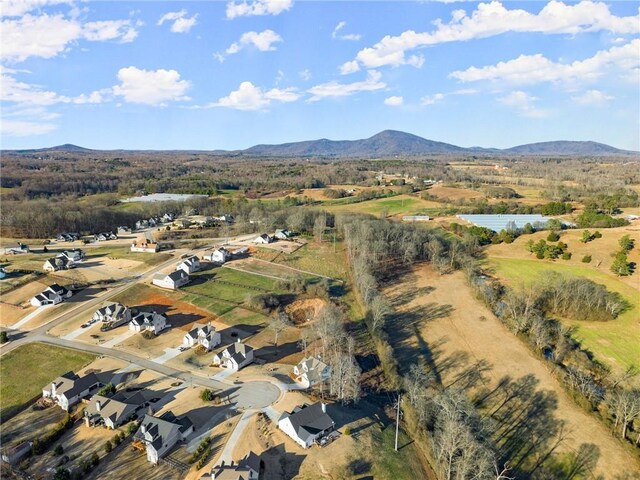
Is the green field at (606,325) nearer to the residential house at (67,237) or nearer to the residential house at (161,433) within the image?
the residential house at (161,433)

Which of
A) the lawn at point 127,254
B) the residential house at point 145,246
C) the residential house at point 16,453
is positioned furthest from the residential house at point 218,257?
the residential house at point 16,453

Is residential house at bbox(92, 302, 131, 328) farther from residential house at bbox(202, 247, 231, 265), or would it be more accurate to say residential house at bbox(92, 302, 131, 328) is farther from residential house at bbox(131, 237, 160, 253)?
residential house at bbox(131, 237, 160, 253)

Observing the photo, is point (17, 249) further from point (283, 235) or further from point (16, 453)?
point (16, 453)

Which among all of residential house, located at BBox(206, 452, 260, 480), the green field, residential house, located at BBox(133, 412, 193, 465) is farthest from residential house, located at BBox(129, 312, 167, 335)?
the green field

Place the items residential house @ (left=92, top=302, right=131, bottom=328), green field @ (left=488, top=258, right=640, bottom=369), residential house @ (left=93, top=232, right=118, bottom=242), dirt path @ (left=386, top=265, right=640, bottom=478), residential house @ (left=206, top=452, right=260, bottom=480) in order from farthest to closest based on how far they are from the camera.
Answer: residential house @ (left=93, top=232, right=118, bottom=242) < residential house @ (left=92, top=302, right=131, bottom=328) < green field @ (left=488, top=258, right=640, bottom=369) < dirt path @ (left=386, top=265, right=640, bottom=478) < residential house @ (left=206, top=452, right=260, bottom=480)

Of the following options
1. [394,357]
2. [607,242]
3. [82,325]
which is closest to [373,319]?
[394,357]

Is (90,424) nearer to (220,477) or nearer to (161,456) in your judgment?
(161,456)

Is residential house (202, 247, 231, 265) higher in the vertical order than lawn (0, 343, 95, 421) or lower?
higher
